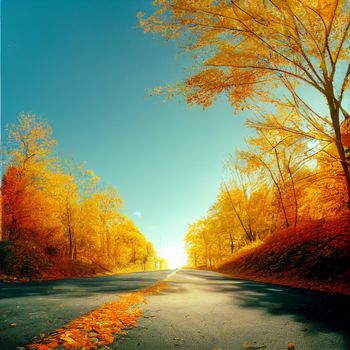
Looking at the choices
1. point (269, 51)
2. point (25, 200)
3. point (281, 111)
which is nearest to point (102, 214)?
point (25, 200)

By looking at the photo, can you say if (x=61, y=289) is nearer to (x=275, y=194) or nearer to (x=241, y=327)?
(x=241, y=327)

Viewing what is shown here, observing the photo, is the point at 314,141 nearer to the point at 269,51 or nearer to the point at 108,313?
the point at 269,51

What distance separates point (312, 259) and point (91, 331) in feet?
30.8

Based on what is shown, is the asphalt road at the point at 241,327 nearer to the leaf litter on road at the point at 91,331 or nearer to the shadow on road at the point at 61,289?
the leaf litter on road at the point at 91,331

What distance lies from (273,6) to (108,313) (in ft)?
27.1

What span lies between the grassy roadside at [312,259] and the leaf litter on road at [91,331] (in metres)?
6.09

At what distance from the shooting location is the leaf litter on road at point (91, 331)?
2.38 m

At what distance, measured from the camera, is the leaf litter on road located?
238cm

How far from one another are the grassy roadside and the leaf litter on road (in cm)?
609

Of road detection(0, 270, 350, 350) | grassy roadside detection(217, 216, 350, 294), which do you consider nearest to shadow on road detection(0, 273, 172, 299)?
road detection(0, 270, 350, 350)

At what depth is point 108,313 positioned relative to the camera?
385 centimetres

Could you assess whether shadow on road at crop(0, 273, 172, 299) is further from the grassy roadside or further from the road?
the grassy roadside

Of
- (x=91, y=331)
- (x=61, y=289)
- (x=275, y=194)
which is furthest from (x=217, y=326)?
(x=275, y=194)

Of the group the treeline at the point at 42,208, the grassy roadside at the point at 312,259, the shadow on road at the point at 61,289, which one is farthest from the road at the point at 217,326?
the treeline at the point at 42,208
